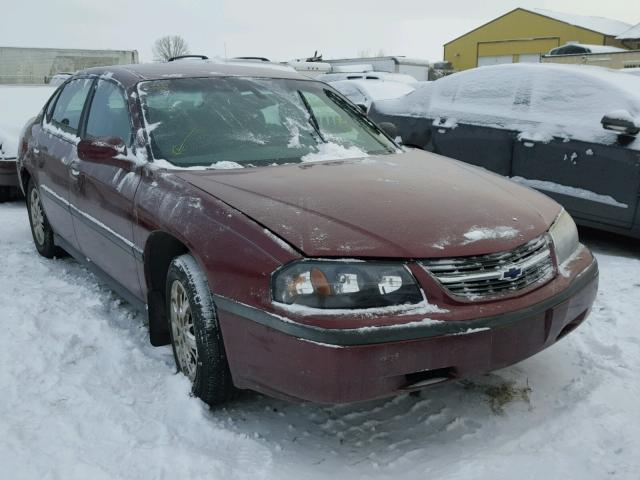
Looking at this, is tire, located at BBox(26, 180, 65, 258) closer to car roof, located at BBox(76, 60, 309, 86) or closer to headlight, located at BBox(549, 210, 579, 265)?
car roof, located at BBox(76, 60, 309, 86)

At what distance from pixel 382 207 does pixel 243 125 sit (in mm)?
1142

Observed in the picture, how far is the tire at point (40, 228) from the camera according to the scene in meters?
4.83

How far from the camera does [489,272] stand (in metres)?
2.39

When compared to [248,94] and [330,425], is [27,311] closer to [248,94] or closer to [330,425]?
[248,94]

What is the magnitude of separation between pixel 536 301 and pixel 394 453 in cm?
81

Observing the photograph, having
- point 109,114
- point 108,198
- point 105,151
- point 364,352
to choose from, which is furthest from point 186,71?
point 364,352

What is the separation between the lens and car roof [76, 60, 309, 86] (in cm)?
360

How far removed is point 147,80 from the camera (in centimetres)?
352

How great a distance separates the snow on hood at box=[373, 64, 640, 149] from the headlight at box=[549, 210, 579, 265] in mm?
2175

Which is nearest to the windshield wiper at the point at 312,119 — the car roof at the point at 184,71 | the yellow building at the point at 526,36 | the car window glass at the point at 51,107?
the car roof at the point at 184,71

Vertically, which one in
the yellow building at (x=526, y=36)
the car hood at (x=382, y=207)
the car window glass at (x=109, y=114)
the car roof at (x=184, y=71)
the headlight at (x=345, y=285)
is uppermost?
the car roof at (x=184, y=71)

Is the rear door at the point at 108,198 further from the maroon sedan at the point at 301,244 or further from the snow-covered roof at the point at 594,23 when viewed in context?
the snow-covered roof at the point at 594,23

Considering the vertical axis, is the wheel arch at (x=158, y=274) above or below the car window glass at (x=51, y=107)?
below

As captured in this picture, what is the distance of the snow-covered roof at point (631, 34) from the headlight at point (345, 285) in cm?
3543
